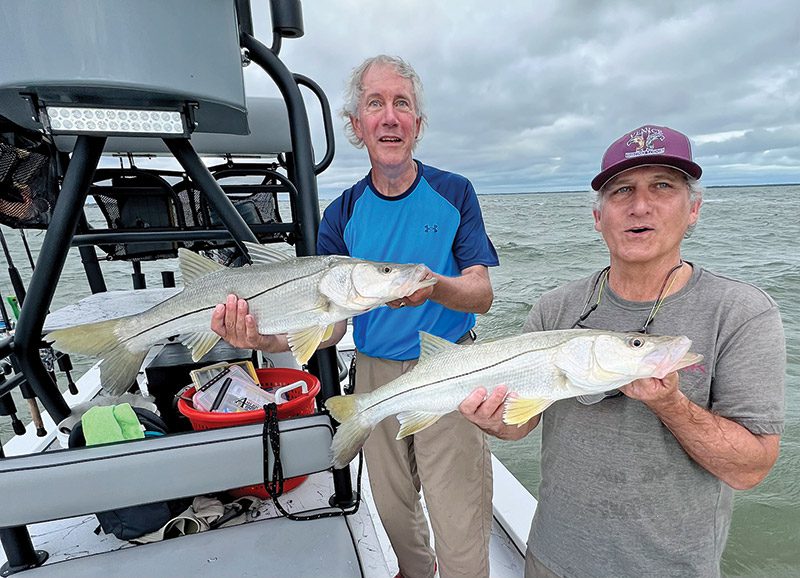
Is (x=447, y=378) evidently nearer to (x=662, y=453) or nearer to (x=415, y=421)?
(x=415, y=421)

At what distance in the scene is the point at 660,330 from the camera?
1344 mm

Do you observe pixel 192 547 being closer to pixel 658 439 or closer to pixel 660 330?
pixel 658 439

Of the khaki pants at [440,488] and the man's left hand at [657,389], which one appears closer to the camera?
the man's left hand at [657,389]

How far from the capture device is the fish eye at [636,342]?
47.0 inches

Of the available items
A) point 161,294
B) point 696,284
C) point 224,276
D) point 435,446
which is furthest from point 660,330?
point 161,294

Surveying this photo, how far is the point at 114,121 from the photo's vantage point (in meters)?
1.45

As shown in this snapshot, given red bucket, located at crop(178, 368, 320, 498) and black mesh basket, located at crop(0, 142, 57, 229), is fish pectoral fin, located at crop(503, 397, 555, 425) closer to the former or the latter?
red bucket, located at crop(178, 368, 320, 498)

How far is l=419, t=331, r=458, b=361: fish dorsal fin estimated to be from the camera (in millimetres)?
1581

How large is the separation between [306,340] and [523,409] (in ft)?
2.84

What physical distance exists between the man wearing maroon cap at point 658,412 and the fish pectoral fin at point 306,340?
0.65 metres

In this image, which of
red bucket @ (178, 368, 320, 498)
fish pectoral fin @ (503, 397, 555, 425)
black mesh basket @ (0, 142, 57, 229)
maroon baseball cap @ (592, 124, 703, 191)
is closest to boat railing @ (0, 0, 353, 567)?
red bucket @ (178, 368, 320, 498)

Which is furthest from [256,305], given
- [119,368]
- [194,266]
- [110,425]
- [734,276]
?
[734,276]

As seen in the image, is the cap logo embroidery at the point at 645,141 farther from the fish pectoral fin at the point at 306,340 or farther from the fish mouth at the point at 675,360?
the fish pectoral fin at the point at 306,340

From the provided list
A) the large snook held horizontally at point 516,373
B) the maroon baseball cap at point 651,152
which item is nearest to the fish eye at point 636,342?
the large snook held horizontally at point 516,373
